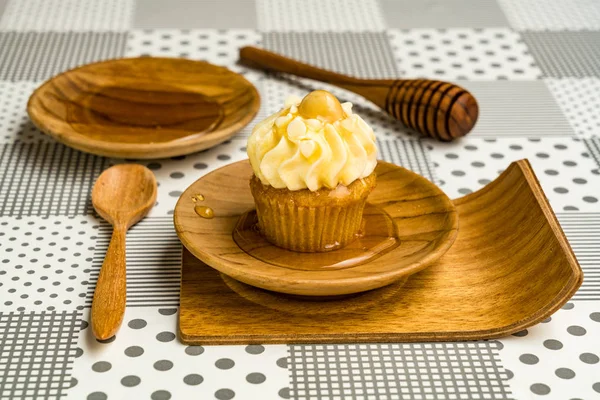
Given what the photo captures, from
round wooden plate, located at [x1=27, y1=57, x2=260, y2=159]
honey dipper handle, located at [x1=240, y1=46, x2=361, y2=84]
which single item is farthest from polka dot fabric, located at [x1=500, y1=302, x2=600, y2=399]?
honey dipper handle, located at [x1=240, y1=46, x2=361, y2=84]

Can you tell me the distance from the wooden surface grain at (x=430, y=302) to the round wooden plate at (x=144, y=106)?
0.32m

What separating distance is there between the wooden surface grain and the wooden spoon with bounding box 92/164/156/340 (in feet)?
0.30

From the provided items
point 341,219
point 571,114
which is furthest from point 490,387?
point 571,114

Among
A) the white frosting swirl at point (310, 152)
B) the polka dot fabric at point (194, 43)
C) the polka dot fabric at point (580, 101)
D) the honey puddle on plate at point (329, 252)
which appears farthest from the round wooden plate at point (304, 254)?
the polka dot fabric at point (194, 43)

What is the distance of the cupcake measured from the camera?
118 centimetres

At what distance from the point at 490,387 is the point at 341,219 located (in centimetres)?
31

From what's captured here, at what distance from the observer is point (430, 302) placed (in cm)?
119

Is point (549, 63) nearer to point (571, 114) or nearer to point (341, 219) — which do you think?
point (571, 114)

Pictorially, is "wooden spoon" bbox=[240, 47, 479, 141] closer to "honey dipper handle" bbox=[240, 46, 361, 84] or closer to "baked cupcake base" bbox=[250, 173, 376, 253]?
"honey dipper handle" bbox=[240, 46, 361, 84]

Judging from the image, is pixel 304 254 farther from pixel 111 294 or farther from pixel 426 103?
pixel 426 103

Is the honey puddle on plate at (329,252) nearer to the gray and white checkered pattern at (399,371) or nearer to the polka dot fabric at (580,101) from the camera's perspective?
the gray and white checkered pattern at (399,371)

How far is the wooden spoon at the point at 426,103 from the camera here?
1684 millimetres

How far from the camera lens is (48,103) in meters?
1.66

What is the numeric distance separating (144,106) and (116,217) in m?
0.40
